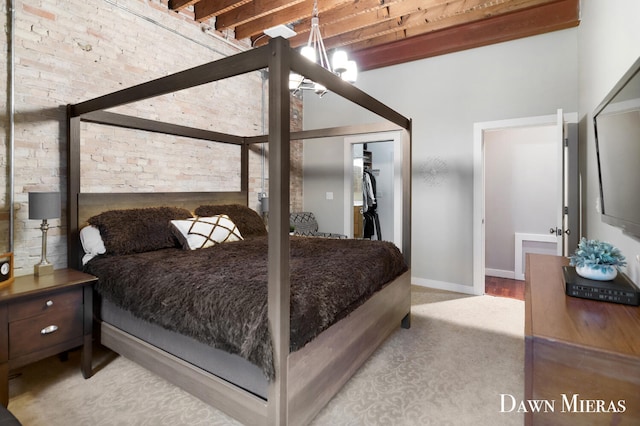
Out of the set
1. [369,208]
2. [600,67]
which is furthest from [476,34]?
[369,208]

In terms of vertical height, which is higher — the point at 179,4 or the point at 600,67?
the point at 179,4

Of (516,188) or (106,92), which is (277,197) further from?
(516,188)

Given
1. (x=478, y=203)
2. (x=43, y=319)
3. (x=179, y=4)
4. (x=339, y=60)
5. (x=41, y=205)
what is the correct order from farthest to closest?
(x=478, y=203) → (x=179, y=4) → (x=339, y=60) → (x=41, y=205) → (x=43, y=319)

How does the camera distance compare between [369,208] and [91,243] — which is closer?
[91,243]

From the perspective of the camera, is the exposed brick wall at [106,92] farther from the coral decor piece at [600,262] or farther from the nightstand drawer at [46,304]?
the coral decor piece at [600,262]

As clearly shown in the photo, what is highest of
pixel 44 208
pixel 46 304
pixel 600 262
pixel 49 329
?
pixel 44 208

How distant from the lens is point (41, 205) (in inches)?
82.8

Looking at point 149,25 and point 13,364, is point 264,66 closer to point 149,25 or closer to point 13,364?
point 13,364

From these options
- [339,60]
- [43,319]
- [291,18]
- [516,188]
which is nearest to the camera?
[43,319]

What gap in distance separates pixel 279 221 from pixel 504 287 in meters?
3.92

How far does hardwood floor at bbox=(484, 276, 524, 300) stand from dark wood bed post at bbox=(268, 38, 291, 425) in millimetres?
3365

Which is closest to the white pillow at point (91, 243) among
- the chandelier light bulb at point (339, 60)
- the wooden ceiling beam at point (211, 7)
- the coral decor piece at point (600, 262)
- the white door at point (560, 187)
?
the chandelier light bulb at point (339, 60)

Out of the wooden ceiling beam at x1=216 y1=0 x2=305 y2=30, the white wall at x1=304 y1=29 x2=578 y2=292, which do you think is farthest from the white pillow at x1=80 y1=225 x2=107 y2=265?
the white wall at x1=304 y1=29 x2=578 y2=292

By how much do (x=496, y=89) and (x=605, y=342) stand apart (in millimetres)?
3435
